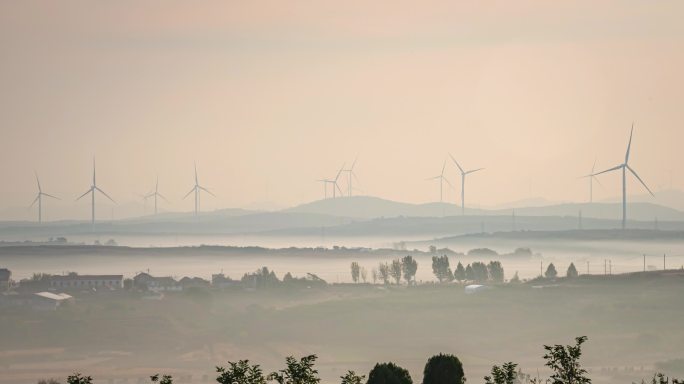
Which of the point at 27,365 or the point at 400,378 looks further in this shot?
the point at 27,365

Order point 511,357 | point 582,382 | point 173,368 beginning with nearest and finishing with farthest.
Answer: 1. point 582,382
2. point 173,368
3. point 511,357

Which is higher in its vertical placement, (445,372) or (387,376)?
(445,372)

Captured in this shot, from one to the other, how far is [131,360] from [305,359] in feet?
372

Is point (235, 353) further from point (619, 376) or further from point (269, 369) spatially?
point (619, 376)

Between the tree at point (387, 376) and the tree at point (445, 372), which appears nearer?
the tree at point (387, 376)

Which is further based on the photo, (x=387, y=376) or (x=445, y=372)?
(x=445, y=372)

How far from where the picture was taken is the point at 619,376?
165125 mm

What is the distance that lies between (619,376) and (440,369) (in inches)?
3356

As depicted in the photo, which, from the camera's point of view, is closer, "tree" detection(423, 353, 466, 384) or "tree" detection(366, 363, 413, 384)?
"tree" detection(366, 363, 413, 384)

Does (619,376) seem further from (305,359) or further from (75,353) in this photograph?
(305,359)

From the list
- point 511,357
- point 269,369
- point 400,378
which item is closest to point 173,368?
point 269,369

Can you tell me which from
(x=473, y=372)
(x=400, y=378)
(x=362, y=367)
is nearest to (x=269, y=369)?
(x=362, y=367)

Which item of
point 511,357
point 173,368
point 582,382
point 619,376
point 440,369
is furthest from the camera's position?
point 511,357

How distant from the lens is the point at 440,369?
83.4 m
